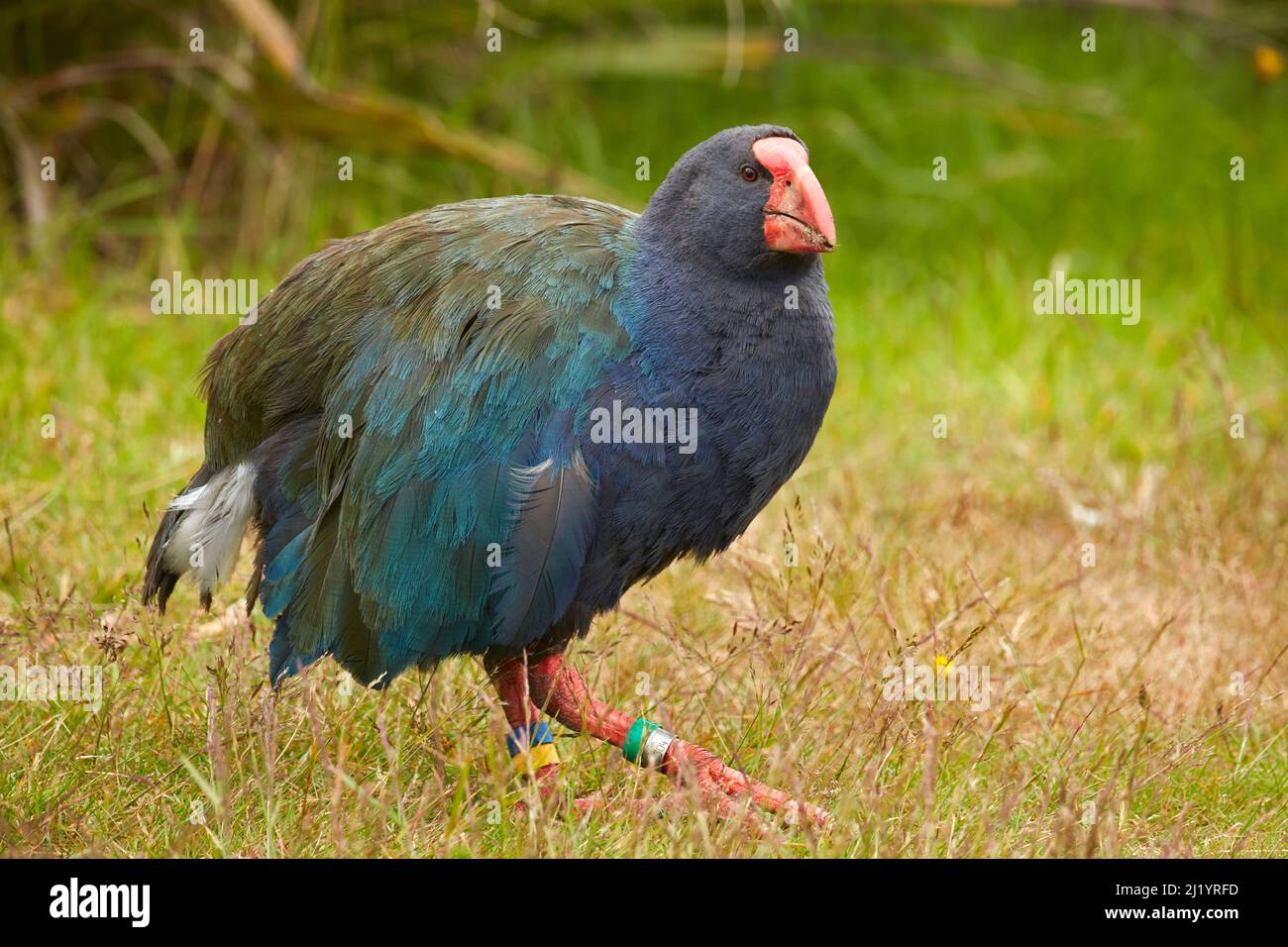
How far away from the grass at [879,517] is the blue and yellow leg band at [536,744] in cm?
5

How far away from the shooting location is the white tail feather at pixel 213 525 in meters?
2.88

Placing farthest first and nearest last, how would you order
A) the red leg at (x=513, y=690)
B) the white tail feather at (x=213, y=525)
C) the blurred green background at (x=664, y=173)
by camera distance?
the blurred green background at (x=664, y=173) → the white tail feather at (x=213, y=525) → the red leg at (x=513, y=690)

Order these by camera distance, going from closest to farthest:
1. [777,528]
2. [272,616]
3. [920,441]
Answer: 1. [272,616]
2. [777,528]
3. [920,441]

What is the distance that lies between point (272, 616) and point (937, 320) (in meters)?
3.03

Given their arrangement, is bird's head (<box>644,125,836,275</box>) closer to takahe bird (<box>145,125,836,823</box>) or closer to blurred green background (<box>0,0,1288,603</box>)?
takahe bird (<box>145,125,836,823</box>)

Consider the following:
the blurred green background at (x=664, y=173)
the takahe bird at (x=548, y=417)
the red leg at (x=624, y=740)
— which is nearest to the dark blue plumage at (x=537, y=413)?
the takahe bird at (x=548, y=417)

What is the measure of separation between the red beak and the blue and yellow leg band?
0.88m

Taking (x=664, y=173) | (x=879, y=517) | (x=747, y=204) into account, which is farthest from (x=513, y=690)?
(x=664, y=173)

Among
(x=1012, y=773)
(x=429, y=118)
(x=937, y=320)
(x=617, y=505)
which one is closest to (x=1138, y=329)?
(x=937, y=320)

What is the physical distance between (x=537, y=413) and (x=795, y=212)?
52 cm

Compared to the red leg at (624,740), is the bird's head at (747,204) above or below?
above

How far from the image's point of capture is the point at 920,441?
4559 mm

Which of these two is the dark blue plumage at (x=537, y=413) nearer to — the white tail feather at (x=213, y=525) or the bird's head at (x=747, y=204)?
the bird's head at (x=747, y=204)

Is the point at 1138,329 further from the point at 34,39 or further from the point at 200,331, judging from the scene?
the point at 34,39
